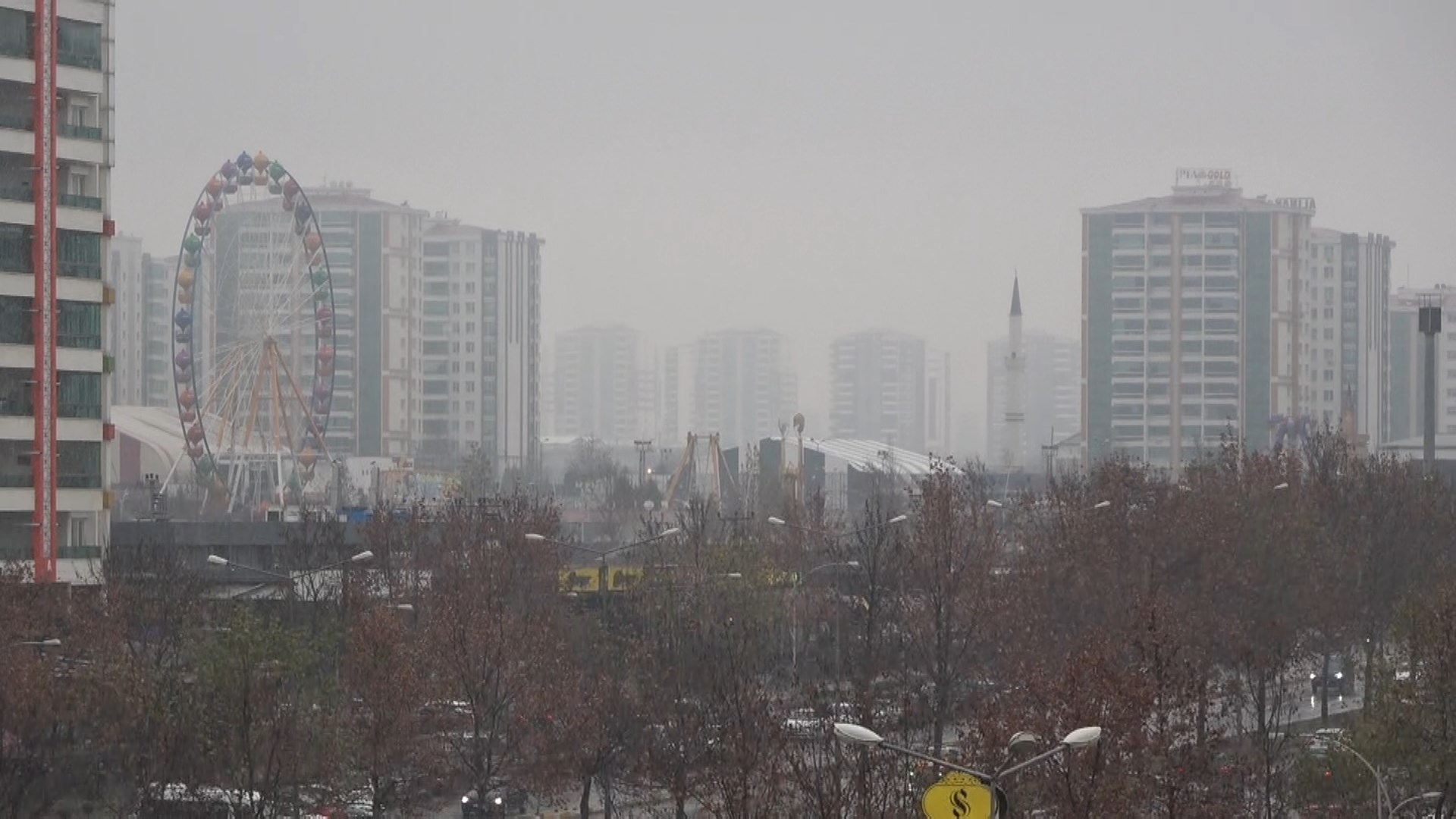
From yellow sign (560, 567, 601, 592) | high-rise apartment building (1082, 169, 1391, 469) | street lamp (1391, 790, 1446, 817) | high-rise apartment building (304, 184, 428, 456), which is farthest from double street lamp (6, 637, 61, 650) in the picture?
high-rise apartment building (304, 184, 428, 456)

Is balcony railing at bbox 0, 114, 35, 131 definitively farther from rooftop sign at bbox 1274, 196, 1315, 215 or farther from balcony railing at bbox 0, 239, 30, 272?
rooftop sign at bbox 1274, 196, 1315, 215

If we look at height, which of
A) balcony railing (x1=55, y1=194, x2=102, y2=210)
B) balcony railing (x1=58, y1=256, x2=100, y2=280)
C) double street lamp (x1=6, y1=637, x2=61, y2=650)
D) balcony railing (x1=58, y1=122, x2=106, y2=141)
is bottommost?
double street lamp (x1=6, y1=637, x2=61, y2=650)

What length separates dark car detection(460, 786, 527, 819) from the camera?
32281mm

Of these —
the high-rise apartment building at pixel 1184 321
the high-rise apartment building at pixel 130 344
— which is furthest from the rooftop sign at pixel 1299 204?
the high-rise apartment building at pixel 130 344

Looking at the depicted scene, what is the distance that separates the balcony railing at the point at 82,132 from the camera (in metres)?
41.0

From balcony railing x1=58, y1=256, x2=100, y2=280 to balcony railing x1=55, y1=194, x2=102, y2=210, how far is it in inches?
39.2

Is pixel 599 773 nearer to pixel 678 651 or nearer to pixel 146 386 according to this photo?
pixel 678 651

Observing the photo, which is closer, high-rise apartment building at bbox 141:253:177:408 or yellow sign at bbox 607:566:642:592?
yellow sign at bbox 607:566:642:592

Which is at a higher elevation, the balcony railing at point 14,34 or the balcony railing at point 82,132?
the balcony railing at point 14,34

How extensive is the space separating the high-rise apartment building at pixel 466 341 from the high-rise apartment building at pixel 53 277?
107m

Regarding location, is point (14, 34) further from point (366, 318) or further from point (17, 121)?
point (366, 318)

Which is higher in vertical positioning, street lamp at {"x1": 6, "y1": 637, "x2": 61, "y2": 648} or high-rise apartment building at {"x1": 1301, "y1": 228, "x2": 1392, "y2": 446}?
high-rise apartment building at {"x1": 1301, "y1": 228, "x2": 1392, "y2": 446}

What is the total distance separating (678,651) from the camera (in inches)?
1350

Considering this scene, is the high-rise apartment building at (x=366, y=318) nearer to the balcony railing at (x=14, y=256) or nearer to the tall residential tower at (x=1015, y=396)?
the tall residential tower at (x=1015, y=396)
